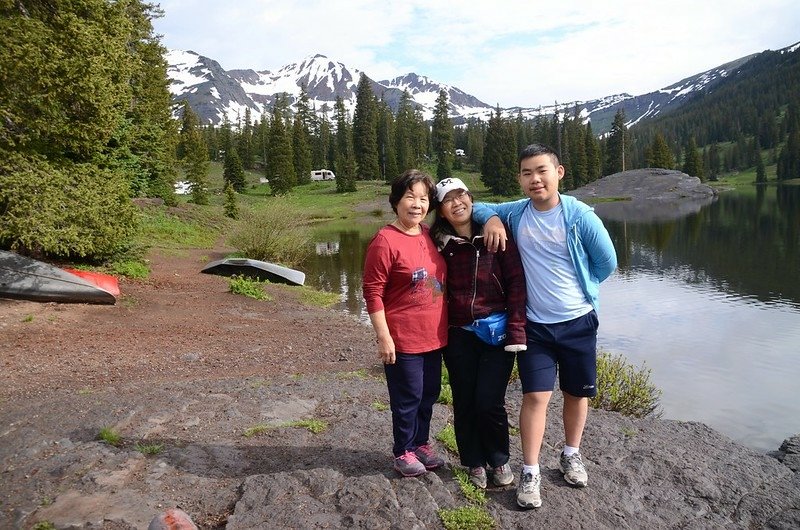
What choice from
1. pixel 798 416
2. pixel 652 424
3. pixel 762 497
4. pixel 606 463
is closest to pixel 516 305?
pixel 606 463

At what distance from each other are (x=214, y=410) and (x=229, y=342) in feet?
13.9

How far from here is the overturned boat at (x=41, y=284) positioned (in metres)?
9.97

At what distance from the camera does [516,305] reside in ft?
11.9

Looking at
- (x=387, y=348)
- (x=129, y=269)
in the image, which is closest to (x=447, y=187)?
(x=387, y=348)

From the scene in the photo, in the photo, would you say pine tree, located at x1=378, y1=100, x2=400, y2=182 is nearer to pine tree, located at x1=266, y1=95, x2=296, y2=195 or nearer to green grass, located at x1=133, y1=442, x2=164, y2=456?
pine tree, located at x1=266, y1=95, x2=296, y2=195

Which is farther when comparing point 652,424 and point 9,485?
point 652,424

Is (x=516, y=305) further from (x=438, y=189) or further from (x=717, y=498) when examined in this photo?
(x=717, y=498)

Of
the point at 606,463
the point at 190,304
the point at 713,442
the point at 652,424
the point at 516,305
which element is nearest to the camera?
the point at 516,305

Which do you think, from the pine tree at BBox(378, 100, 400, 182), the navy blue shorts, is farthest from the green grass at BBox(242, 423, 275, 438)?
the pine tree at BBox(378, 100, 400, 182)

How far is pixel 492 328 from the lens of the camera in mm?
3623

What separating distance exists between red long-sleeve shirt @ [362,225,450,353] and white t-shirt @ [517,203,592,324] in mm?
616

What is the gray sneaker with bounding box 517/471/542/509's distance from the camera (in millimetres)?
3574

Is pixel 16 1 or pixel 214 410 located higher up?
pixel 16 1

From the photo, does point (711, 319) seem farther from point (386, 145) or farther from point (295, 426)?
point (386, 145)
